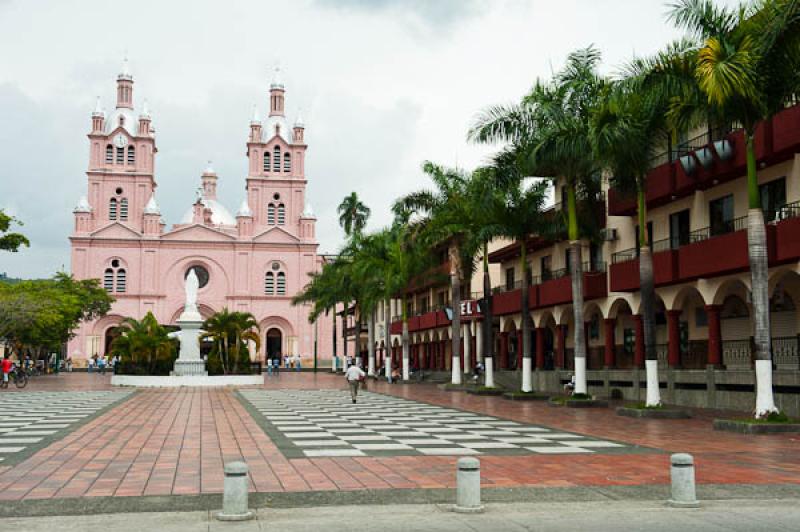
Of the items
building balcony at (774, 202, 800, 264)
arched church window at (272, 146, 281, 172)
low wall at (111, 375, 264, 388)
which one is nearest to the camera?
building balcony at (774, 202, 800, 264)

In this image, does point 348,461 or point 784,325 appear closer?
point 348,461

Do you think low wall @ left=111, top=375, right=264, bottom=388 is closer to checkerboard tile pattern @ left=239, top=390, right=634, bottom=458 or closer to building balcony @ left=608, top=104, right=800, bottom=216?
checkerboard tile pattern @ left=239, top=390, right=634, bottom=458

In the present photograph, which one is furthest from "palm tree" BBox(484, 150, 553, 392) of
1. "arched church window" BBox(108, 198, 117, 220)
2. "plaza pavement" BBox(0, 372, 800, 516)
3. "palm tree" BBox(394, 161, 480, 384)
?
"arched church window" BBox(108, 198, 117, 220)

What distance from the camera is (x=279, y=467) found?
11.7 metres

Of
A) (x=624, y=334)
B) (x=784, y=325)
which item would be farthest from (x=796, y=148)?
(x=624, y=334)

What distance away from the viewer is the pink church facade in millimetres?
83875

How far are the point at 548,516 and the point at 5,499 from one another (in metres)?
5.70

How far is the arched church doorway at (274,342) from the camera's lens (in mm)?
88062

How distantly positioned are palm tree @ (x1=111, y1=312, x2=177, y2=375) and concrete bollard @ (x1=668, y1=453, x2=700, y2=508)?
126 ft

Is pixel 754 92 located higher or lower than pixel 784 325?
higher

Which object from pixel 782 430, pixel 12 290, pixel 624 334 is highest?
pixel 12 290

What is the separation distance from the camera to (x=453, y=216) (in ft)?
109

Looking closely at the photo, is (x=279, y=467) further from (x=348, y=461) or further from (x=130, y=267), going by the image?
(x=130, y=267)

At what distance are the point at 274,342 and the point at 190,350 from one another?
4447cm
